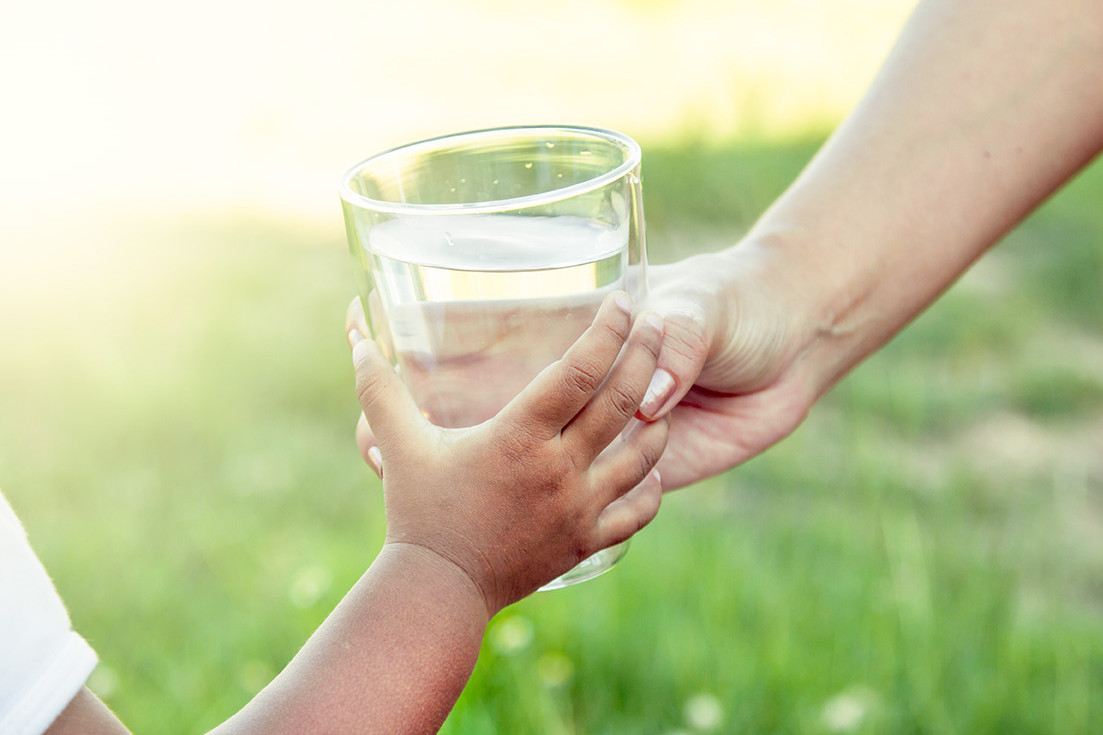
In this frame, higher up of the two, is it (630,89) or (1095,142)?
(1095,142)

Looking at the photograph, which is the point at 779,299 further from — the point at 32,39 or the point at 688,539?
the point at 32,39

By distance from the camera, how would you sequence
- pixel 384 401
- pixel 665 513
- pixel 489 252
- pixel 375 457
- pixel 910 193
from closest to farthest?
pixel 489 252
pixel 384 401
pixel 375 457
pixel 910 193
pixel 665 513

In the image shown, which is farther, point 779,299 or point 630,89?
point 630,89

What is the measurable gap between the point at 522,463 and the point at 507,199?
0.62 ft

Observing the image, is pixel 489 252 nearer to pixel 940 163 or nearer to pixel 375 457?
pixel 375 457

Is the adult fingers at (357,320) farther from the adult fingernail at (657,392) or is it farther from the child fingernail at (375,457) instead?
the adult fingernail at (657,392)

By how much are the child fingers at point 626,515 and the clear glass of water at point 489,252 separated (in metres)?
0.05

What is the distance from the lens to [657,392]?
87 centimetres

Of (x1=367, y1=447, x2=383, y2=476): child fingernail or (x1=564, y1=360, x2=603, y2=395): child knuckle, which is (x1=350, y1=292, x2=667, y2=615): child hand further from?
(x1=367, y1=447, x2=383, y2=476): child fingernail

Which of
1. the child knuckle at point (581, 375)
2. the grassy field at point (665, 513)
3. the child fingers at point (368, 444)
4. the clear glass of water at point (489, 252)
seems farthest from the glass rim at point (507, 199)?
the grassy field at point (665, 513)

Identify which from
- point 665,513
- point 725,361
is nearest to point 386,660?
point 725,361

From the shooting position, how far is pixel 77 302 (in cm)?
265

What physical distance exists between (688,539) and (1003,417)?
89cm

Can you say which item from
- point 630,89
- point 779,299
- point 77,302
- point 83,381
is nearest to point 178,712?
point 779,299
